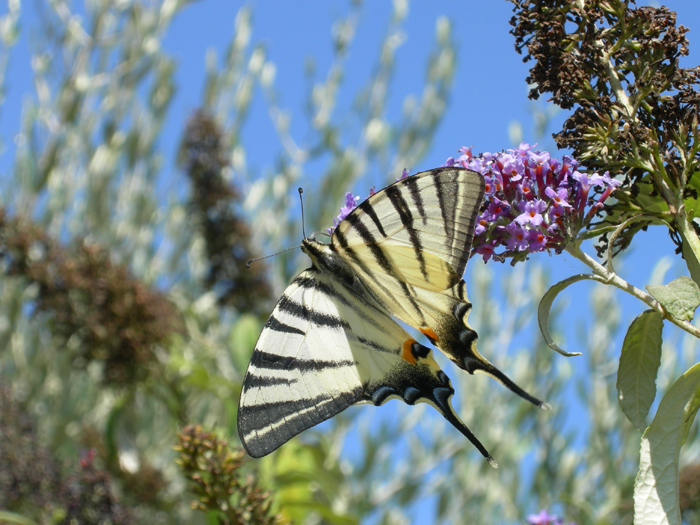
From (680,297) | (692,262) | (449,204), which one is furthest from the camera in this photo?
(449,204)

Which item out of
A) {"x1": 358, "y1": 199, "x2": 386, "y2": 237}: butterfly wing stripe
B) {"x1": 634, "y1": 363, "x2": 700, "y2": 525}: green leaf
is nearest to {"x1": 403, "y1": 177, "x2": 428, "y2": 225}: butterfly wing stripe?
{"x1": 358, "y1": 199, "x2": 386, "y2": 237}: butterfly wing stripe

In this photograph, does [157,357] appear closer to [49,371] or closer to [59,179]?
[49,371]

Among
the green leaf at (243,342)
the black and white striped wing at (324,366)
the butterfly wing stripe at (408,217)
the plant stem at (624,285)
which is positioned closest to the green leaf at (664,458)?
the plant stem at (624,285)

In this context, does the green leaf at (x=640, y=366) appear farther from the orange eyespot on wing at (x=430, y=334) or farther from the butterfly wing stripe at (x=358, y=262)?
the butterfly wing stripe at (x=358, y=262)

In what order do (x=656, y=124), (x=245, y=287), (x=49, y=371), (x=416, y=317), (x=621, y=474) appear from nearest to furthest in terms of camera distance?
(x=656, y=124) < (x=416, y=317) < (x=245, y=287) < (x=49, y=371) < (x=621, y=474)

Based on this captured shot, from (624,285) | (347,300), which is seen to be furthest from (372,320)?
(624,285)

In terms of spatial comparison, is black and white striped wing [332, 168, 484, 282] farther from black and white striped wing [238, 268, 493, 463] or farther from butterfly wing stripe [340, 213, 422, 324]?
black and white striped wing [238, 268, 493, 463]

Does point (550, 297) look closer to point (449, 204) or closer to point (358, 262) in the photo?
point (449, 204)

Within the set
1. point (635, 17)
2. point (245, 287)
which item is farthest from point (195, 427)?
point (245, 287)
